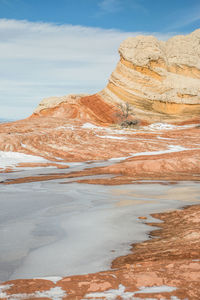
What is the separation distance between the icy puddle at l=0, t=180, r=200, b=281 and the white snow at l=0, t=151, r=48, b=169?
6.94 m

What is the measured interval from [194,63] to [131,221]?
47.6 meters

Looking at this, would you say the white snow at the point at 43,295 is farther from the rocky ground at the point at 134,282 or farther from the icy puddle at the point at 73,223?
the icy puddle at the point at 73,223

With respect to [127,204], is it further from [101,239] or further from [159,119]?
[159,119]

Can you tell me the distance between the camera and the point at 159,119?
4394 cm

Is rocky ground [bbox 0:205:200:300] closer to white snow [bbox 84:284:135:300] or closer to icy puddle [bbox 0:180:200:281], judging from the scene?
white snow [bbox 84:284:135:300]

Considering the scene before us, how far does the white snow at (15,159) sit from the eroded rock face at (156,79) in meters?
26.8

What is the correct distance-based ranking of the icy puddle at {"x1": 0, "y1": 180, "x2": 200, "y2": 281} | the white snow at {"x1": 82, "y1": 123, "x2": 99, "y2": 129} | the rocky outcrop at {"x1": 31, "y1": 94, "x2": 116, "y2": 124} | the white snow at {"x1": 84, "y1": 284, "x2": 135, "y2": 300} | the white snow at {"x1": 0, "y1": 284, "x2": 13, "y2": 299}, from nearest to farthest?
the white snow at {"x1": 84, "y1": 284, "x2": 135, "y2": 300}
the white snow at {"x1": 0, "y1": 284, "x2": 13, "y2": 299}
the icy puddle at {"x1": 0, "y1": 180, "x2": 200, "y2": 281}
the white snow at {"x1": 82, "y1": 123, "x2": 99, "y2": 129}
the rocky outcrop at {"x1": 31, "y1": 94, "x2": 116, "y2": 124}

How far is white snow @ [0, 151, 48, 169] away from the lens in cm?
1756

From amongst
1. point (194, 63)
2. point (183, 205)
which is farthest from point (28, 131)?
point (194, 63)

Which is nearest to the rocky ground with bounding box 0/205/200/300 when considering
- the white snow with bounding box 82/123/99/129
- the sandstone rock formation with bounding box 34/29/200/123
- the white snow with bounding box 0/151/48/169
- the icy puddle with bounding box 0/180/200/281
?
the icy puddle with bounding box 0/180/200/281

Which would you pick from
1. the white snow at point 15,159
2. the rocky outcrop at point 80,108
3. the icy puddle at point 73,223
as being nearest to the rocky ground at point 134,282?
the icy puddle at point 73,223

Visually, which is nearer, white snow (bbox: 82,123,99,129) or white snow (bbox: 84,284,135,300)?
white snow (bbox: 84,284,135,300)

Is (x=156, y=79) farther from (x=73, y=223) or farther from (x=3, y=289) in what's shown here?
(x=3, y=289)

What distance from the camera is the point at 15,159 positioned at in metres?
19.0
